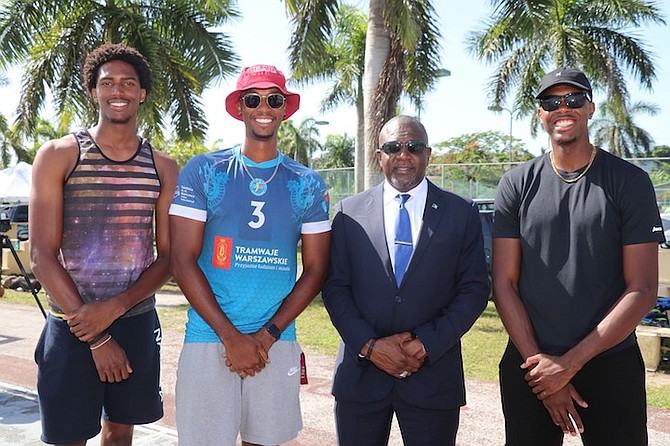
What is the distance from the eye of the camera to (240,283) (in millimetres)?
3008

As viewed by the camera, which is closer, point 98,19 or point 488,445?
point 488,445

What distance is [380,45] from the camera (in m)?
11.9

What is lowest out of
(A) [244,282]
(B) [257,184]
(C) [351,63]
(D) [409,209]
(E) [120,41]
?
(A) [244,282]

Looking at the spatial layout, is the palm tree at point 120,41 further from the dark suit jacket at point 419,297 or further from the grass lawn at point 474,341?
the dark suit jacket at point 419,297

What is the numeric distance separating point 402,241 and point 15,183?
2116 cm

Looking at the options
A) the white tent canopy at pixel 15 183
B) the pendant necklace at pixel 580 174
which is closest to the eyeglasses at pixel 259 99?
the pendant necklace at pixel 580 174

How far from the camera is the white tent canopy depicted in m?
20.8

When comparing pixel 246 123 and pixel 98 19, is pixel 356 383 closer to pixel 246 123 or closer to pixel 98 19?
pixel 246 123

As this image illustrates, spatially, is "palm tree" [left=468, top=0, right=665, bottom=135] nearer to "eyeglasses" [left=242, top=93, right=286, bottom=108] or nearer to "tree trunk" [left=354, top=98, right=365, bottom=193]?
"tree trunk" [left=354, top=98, right=365, bottom=193]

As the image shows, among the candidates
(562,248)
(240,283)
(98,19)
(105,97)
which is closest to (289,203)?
(240,283)

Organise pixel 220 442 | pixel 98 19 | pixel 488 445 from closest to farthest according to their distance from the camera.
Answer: pixel 220 442 < pixel 488 445 < pixel 98 19

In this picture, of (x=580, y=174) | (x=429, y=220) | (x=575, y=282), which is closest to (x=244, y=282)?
(x=429, y=220)

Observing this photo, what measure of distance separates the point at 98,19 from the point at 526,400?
12.9m

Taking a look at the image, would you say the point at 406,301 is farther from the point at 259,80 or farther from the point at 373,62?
the point at 373,62
